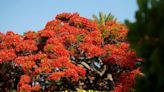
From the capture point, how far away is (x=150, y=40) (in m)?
7.01

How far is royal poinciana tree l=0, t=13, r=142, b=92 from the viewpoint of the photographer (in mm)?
20750

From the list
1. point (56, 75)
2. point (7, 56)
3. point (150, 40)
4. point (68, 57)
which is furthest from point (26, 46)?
point (150, 40)

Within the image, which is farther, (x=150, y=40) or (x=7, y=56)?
(x=7, y=56)

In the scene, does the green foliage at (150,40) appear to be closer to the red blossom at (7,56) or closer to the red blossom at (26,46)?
the red blossom at (7,56)

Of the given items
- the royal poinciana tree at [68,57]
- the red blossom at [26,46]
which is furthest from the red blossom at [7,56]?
the red blossom at [26,46]

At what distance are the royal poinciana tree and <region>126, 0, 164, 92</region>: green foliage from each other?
11.9 metres

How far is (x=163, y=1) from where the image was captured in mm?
7242

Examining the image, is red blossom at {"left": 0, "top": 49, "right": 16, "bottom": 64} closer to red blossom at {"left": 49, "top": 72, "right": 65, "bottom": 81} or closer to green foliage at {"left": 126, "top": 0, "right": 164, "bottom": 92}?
red blossom at {"left": 49, "top": 72, "right": 65, "bottom": 81}

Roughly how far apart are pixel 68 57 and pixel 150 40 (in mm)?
14334

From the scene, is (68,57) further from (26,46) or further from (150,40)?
(150,40)

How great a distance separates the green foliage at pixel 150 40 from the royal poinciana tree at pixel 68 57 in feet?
38.9

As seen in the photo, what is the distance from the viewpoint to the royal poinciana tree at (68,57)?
20.8 m

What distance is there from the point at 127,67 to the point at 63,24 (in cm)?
508

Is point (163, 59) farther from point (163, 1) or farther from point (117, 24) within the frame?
point (117, 24)
